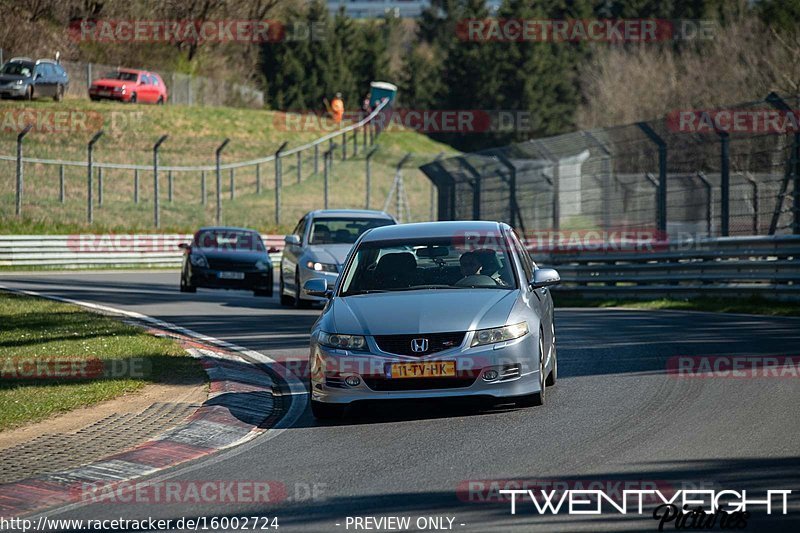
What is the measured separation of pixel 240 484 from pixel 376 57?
86.9 metres

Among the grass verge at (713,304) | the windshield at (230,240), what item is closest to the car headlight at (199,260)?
the windshield at (230,240)

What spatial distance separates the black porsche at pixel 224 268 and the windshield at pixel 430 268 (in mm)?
14260

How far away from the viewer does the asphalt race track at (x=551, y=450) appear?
6.85 metres

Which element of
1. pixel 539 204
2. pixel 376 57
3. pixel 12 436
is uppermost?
pixel 376 57

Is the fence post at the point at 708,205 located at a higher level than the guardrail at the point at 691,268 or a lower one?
higher

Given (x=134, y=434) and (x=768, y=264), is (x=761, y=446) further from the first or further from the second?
(x=768, y=264)

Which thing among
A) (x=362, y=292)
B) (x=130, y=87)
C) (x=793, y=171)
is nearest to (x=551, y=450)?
(x=362, y=292)

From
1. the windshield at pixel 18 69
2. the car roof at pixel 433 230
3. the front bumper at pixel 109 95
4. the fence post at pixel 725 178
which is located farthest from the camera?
the front bumper at pixel 109 95

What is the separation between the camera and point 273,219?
149 feet

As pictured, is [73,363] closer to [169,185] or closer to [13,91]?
[169,185]

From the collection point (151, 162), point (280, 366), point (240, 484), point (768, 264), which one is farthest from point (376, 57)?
point (240, 484)

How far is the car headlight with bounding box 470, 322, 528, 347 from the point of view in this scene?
962 centimetres

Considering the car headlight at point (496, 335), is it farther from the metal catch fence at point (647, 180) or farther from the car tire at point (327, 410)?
the metal catch fence at point (647, 180)

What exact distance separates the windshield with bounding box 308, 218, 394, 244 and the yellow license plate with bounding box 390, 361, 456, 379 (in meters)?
12.1
